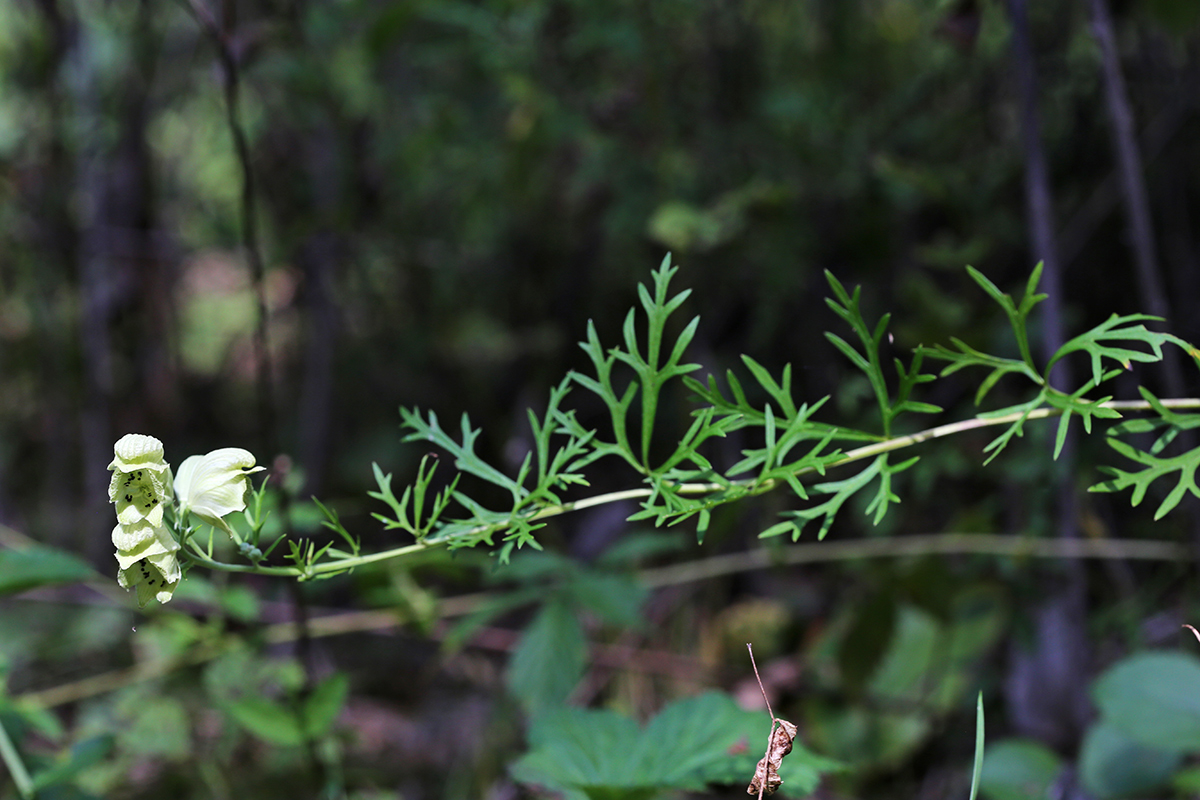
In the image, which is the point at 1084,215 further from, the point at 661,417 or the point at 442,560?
the point at 442,560

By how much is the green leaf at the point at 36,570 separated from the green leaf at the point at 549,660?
493mm

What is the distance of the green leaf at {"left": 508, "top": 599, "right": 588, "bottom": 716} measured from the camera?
981 millimetres

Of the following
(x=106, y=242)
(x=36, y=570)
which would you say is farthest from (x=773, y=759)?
(x=106, y=242)

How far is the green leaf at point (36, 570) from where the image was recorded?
86 cm

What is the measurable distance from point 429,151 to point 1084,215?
1235 mm

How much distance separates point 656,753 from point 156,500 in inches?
18.3

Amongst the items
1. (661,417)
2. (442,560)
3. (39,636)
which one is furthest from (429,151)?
(39,636)

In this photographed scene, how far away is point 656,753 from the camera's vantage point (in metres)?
0.74

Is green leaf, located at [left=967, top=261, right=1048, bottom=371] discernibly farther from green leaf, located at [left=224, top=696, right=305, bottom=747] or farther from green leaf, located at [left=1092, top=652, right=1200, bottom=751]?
green leaf, located at [left=224, top=696, right=305, bottom=747]

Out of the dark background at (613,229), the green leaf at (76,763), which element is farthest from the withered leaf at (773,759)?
the green leaf at (76,763)

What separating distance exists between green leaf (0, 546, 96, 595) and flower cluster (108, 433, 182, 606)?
49 cm

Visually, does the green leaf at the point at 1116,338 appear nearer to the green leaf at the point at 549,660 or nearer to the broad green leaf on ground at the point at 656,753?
the broad green leaf on ground at the point at 656,753

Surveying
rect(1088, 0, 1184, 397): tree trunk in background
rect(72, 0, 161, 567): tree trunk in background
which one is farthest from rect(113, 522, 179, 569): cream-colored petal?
rect(72, 0, 161, 567): tree trunk in background

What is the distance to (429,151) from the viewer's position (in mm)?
1720
